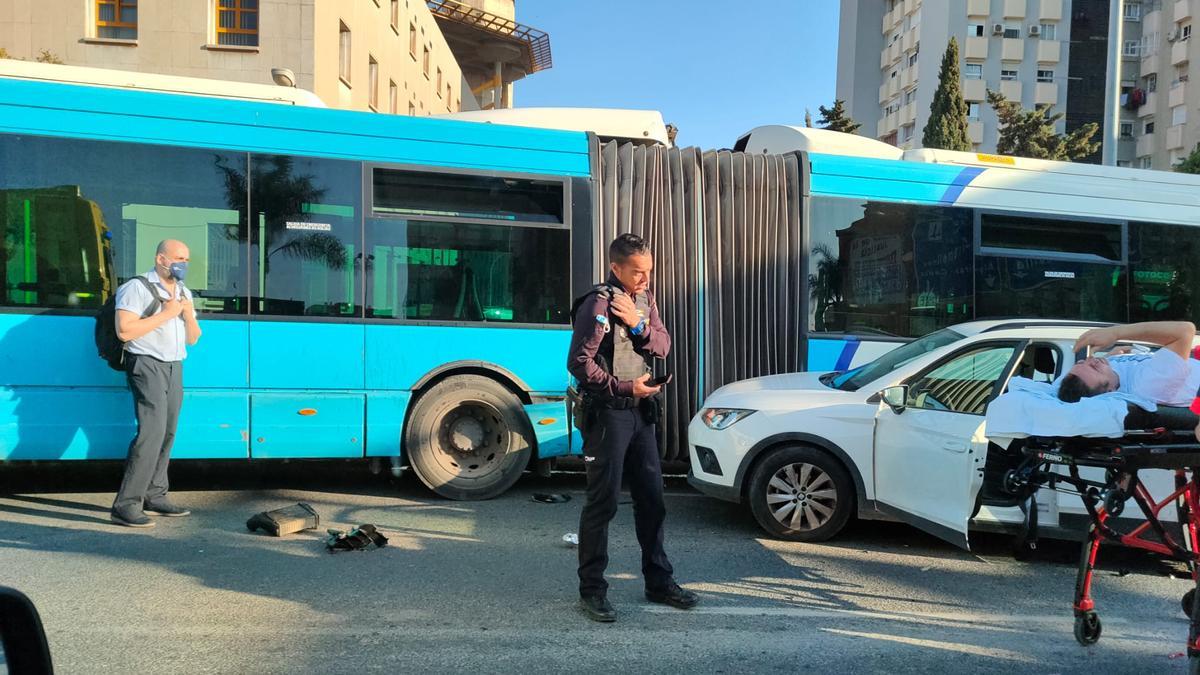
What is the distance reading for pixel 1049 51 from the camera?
47969 mm

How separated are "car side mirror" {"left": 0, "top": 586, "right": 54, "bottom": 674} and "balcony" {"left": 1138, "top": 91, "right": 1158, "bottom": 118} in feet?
184

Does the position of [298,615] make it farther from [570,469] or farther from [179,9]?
[179,9]

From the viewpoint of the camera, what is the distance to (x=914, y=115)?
5059cm

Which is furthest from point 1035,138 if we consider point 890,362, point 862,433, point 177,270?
point 177,270

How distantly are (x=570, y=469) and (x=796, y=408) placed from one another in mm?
2950

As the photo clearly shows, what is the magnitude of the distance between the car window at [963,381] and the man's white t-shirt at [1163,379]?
140 centimetres

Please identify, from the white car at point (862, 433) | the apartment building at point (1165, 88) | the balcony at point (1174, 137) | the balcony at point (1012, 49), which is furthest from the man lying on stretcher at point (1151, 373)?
the balcony at point (1012, 49)

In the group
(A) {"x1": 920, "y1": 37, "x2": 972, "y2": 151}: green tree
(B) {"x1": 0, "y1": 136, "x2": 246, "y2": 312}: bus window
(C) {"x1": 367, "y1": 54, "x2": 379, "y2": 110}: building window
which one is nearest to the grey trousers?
(B) {"x1": 0, "y1": 136, "x2": 246, "y2": 312}: bus window

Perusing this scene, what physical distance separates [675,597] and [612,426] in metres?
1.01

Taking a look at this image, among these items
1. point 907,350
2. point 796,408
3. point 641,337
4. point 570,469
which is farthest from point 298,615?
point 907,350

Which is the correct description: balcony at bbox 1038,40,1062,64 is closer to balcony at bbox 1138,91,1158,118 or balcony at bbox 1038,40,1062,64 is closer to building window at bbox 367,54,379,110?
balcony at bbox 1138,91,1158,118

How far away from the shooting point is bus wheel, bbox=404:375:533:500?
6418mm

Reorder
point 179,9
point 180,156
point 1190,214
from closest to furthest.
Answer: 1. point 180,156
2. point 1190,214
3. point 179,9

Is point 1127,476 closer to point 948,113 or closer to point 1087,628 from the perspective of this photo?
point 1087,628
